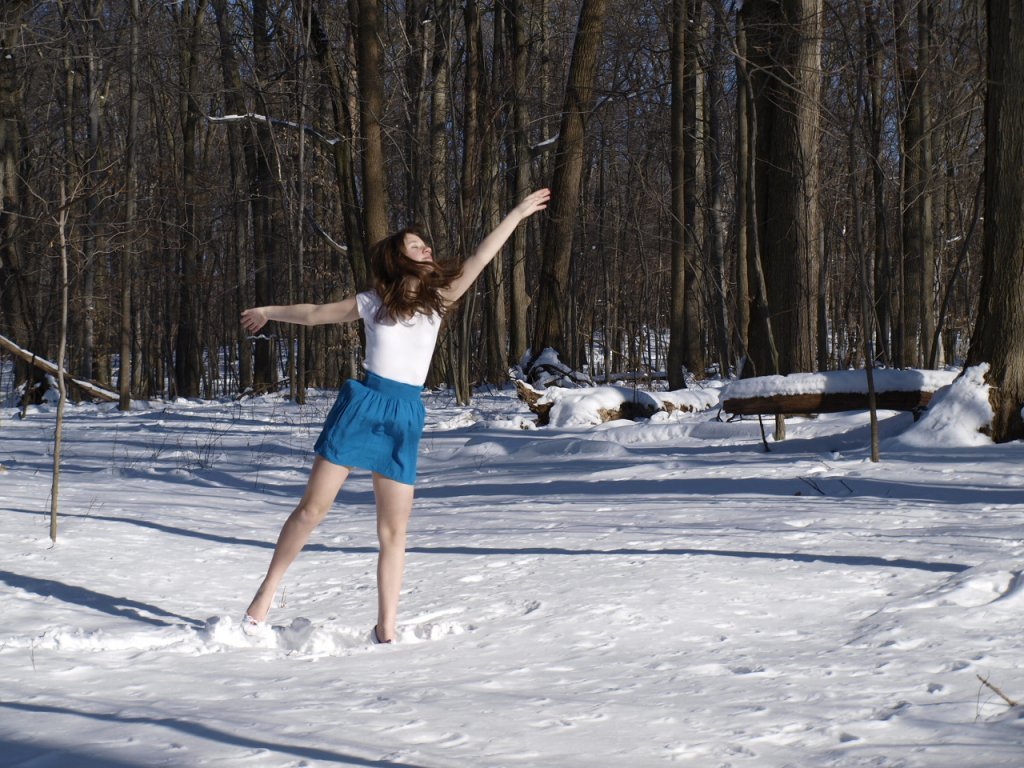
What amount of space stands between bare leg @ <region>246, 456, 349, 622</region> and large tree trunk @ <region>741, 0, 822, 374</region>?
332 inches

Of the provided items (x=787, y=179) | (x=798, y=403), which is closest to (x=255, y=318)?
(x=798, y=403)

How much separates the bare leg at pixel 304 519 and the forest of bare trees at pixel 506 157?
9.70 feet

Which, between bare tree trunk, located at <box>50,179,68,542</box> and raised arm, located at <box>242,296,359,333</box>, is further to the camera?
bare tree trunk, located at <box>50,179,68,542</box>

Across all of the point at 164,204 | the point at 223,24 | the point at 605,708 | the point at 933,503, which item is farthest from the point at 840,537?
the point at 164,204

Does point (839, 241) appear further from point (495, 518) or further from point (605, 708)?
point (605, 708)

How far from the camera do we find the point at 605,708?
10.4 feet

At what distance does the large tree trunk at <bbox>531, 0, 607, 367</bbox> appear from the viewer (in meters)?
17.8

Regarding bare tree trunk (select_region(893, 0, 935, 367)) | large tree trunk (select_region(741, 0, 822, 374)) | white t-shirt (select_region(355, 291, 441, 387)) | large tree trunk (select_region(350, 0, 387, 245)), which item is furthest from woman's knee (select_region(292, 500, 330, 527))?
bare tree trunk (select_region(893, 0, 935, 367))

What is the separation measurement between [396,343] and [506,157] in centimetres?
2073

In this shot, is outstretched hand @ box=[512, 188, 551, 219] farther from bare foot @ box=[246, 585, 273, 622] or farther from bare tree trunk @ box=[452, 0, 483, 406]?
bare tree trunk @ box=[452, 0, 483, 406]

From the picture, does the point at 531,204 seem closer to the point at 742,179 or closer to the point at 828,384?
the point at 828,384

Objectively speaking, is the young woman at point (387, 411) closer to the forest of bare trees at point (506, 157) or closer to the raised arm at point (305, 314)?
the raised arm at point (305, 314)

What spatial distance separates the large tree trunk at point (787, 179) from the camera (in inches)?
470

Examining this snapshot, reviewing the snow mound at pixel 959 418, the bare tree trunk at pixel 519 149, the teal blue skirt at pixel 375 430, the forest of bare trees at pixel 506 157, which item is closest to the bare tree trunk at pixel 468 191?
the forest of bare trees at pixel 506 157
